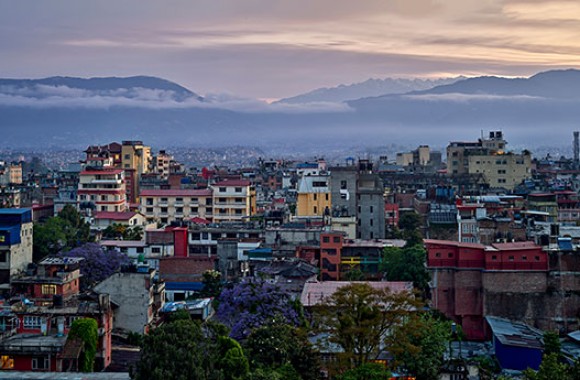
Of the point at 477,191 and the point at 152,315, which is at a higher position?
the point at 477,191

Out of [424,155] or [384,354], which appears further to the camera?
[424,155]

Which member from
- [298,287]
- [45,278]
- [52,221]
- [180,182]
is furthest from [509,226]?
[180,182]

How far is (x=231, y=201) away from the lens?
59719 mm

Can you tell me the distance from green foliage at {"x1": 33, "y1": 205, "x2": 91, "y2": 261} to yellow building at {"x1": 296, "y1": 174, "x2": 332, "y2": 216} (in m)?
12.5

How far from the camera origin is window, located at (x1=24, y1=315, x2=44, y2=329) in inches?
1093

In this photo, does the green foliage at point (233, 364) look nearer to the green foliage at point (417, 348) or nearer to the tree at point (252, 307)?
the green foliage at point (417, 348)

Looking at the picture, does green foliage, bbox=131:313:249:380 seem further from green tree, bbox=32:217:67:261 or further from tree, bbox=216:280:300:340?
green tree, bbox=32:217:67:261

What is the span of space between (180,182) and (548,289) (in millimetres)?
43486

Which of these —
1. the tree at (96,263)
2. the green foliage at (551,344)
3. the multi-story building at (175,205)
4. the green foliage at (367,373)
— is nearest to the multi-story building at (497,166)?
the multi-story building at (175,205)

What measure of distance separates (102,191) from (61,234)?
14.9 meters

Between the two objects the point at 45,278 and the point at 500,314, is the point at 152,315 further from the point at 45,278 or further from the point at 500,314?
the point at 500,314

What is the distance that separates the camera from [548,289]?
108ft

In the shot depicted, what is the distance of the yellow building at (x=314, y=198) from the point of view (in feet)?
180

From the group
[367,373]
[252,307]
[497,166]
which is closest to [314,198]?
[252,307]
